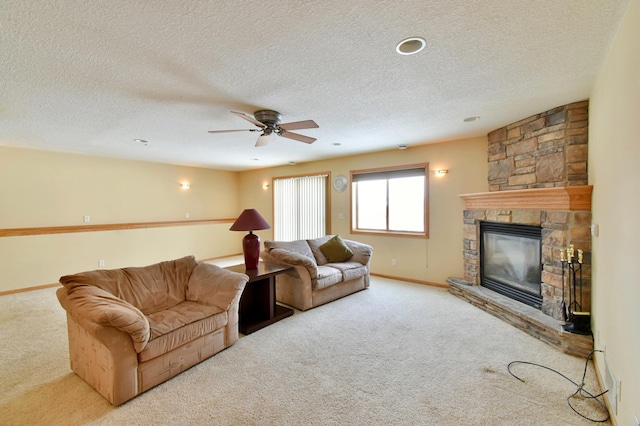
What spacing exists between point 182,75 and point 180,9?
82 centimetres

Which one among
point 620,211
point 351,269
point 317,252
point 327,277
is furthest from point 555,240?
point 317,252

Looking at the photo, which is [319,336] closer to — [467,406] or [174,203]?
[467,406]

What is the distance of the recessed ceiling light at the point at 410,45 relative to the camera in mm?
1798

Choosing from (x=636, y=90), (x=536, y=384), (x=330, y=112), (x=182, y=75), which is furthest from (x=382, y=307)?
(x=182, y=75)

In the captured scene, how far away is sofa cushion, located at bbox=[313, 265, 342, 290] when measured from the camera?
3802mm

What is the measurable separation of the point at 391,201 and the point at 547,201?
2618mm

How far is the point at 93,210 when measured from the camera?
221 inches

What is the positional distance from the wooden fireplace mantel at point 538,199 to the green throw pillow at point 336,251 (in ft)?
6.61

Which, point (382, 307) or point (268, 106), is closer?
point (268, 106)

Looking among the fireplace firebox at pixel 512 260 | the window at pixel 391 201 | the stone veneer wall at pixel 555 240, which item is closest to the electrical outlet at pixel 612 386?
the stone veneer wall at pixel 555 240

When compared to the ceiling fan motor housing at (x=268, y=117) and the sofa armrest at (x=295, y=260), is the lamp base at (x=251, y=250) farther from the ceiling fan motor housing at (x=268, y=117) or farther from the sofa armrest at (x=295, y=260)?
the ceiling fan motor housing at (x=268, y=117)

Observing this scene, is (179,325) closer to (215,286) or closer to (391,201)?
→ (215,286)

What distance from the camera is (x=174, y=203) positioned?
270 inches

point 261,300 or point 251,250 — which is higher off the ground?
point 251,250
